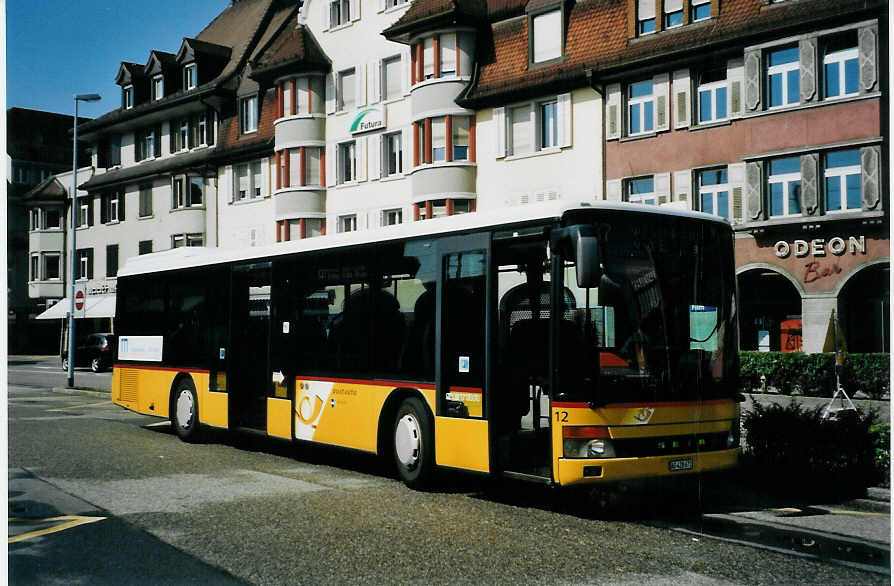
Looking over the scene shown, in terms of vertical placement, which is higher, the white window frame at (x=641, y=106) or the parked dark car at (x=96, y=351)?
the white window frame at (x=641, y=106)

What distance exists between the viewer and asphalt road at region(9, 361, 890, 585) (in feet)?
21.9

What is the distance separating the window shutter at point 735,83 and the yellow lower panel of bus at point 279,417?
1598 centimetres

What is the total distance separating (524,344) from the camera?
31.1 feet

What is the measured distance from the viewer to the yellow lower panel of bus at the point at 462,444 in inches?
381

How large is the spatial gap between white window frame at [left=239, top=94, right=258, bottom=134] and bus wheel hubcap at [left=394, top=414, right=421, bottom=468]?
30986mm

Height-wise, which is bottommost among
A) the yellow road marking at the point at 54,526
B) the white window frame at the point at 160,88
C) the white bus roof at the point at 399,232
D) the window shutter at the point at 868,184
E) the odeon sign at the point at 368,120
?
the yellow road marking at the point at 54,526

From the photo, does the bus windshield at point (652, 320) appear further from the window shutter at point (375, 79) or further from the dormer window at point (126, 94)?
the window shutter at point (375, 79)

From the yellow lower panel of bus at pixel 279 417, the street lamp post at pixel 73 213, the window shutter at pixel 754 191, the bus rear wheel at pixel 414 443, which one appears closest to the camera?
the street lamp post at pixel 73 213

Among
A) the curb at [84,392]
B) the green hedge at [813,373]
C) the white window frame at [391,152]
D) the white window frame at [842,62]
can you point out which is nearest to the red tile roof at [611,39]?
the white window frame at [842,62]

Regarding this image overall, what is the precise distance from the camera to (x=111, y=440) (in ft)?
49.6

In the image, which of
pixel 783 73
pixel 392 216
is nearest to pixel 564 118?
pixel 783 73

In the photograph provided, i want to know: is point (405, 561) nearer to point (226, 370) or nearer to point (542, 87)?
point (226, 370)

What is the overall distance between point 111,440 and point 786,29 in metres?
17.1

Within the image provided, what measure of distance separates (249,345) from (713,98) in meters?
16.0
